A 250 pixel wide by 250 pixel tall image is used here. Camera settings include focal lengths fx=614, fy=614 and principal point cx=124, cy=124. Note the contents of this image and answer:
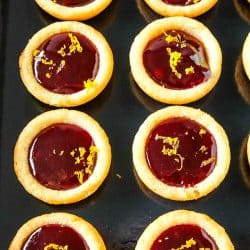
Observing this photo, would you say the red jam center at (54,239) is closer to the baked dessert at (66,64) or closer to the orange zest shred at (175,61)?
the baked dessert at (66,64)

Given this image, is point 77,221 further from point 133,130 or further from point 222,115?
point 222,115

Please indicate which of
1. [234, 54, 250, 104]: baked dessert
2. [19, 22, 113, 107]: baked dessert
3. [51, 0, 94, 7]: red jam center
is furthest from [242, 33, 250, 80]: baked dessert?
[51, 0, 94, 7]: red jam center

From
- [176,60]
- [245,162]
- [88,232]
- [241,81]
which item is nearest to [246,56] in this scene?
[241,81]

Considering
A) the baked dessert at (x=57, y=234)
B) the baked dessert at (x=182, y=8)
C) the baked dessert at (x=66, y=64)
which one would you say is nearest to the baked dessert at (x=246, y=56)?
the baked dessert at (x=182, y=8)

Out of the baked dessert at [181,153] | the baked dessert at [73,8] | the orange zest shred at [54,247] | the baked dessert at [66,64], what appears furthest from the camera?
the baked dessert at [73,8]

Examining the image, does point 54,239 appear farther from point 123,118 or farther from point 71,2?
point 71,2

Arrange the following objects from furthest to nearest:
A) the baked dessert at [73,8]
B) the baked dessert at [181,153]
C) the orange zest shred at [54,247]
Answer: the baked dessert at [73,8] → the baked dessert at [181,153] → the orange zest shred at [54,247]
